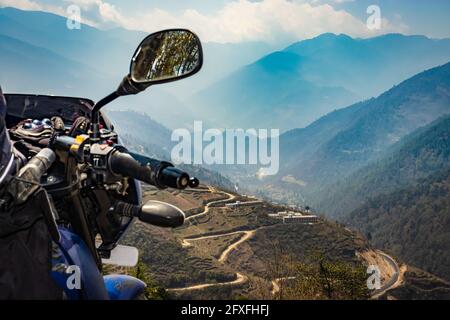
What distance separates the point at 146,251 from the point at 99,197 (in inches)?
3121

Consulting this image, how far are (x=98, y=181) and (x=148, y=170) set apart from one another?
50cm

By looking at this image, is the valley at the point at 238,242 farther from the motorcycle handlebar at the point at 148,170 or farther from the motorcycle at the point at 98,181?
the motorcycle handlebar at the point at 148,170

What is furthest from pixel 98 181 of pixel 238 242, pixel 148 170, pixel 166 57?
pixel 238 242

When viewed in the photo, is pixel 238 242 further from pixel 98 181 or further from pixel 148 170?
pixel 148 170

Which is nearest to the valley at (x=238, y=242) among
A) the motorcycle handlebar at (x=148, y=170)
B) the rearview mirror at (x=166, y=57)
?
the rearview mirror at (x=166, y=57)

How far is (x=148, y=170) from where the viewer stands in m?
2.15

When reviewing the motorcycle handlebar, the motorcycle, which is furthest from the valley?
the motorcycle handlebar

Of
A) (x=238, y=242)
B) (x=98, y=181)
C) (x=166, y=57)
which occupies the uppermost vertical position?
(x=166, y=57)

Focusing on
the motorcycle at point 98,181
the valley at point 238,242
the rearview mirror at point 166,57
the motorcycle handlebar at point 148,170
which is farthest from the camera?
the valley at point 238,242

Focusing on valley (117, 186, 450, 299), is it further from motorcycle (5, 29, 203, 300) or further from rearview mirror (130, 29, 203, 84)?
rearview mirror (130, 29, 203, 84)

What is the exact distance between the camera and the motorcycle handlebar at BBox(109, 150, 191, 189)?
2.01m

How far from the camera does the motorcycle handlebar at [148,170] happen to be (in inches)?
79.1
